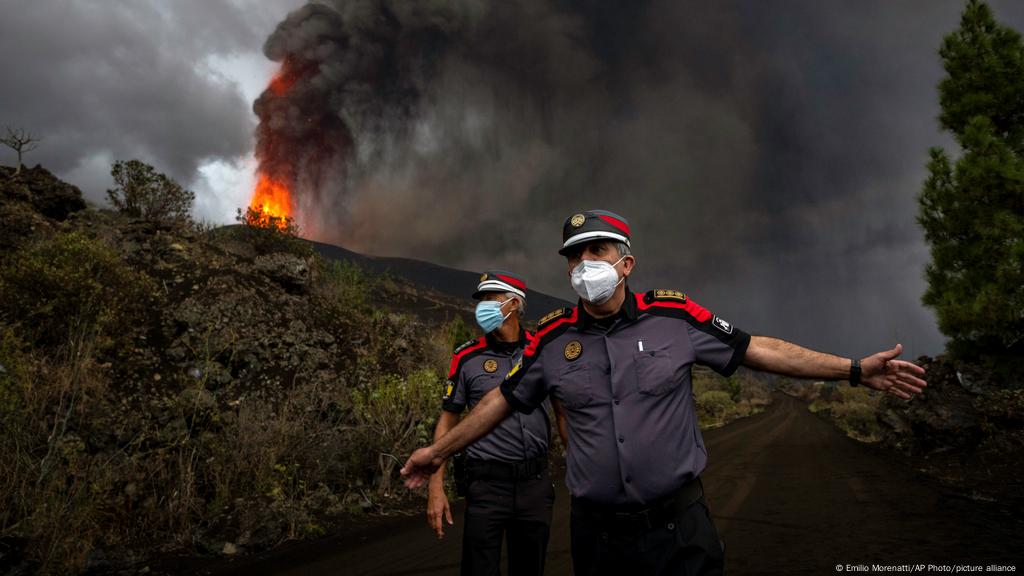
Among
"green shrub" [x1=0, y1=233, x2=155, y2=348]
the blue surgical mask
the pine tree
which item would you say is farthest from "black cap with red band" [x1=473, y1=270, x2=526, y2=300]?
the pine tree

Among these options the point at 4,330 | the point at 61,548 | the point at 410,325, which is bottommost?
the point at 61,548

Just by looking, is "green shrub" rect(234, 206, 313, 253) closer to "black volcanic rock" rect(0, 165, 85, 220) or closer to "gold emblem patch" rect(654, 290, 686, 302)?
"black volcanic rock" rect(0, 165, 85, 220)

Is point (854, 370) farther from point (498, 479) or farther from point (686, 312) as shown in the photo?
point (498, 479)

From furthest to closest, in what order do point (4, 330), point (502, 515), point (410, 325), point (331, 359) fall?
point (410, 325) < point (331, 359) < point (4, 330) < point (502, 515)

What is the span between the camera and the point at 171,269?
12.9m

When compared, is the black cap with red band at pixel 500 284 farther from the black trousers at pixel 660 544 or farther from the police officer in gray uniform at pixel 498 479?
the black trousers at pixel 660 544

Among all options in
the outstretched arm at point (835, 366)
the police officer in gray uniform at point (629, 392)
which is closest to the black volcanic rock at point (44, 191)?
the police officer in gray uniform at point (629, 392)

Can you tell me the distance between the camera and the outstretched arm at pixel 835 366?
7.21 ft

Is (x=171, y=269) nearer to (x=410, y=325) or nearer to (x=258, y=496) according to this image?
(x=410, y=325)

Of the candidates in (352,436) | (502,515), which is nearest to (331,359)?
(352,436)

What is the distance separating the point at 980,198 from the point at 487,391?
A: 15503 mm

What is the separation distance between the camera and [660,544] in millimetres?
2197

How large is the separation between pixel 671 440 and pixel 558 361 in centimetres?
60

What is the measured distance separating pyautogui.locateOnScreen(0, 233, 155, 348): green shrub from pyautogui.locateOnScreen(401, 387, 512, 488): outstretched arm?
881 centimetres
